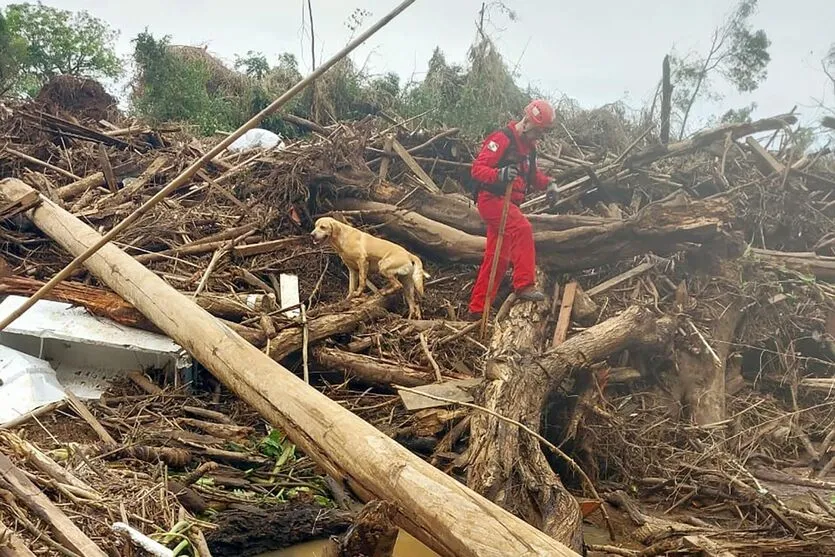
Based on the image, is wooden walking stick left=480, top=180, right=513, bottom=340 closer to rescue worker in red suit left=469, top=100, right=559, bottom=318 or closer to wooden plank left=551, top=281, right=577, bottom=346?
rescue worker in red suit left=469, top=100, right=559, bottom=318

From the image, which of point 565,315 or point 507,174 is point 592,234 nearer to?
point 565,315

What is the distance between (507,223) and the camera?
6.91 metres

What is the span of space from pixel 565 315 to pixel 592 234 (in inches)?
41.6

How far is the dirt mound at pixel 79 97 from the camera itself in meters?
12.6

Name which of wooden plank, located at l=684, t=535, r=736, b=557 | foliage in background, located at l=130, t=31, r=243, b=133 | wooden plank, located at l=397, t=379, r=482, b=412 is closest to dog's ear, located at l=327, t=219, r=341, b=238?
wooden plank, located at l=397, t=379, r=482, b=412

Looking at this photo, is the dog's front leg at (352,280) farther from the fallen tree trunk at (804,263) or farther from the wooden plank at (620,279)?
the fallen tree trunk at (804,263)

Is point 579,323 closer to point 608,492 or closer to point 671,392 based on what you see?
point 671,392

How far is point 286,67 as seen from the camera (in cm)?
1775

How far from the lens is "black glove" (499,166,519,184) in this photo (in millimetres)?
6742

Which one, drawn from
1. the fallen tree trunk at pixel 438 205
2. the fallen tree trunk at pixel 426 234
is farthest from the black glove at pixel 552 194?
the fallen tree trunk at pixel 426 234

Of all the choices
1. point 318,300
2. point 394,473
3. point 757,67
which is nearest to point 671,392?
point 318,300

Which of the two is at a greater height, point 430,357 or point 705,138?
point 705,138

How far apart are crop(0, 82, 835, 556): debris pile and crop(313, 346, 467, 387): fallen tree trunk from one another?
2 centimetres

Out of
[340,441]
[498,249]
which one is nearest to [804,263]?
[498,249]
